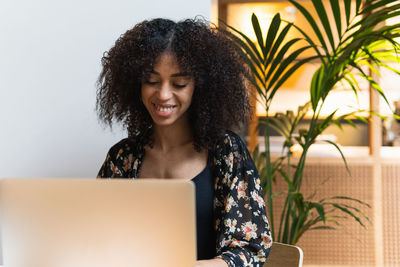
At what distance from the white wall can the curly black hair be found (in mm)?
363

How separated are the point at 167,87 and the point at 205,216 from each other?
0.40 meters

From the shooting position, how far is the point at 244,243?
1.41 meters

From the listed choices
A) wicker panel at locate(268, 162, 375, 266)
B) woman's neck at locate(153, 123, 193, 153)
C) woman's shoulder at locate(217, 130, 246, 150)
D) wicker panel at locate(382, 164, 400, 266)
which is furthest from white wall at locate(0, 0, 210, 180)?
wicker panel at locate(382, 164, 400, 266)

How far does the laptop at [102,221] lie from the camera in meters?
0.91

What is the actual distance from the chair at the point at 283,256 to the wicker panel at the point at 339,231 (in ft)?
6.62

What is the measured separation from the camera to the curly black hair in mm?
1463

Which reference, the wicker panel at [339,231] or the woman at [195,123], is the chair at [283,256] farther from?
the wicker panel at [339,231]

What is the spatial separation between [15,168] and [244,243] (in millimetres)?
1050

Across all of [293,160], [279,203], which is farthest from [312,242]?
[293,160]

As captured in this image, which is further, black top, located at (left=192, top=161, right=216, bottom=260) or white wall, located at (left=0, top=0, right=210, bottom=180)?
white wall, located at (left=0, top=0, right=210, bottom=180)

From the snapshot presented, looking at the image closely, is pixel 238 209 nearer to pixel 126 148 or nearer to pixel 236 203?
pixel 236 203

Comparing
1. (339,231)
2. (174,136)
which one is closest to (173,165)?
(174,136)

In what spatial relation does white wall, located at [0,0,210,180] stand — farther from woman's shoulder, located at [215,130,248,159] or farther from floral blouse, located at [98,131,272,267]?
woman's shoulder, located at [215,130,248,159]

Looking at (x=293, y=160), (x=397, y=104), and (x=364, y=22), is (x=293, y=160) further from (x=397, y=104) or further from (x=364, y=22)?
(x=364, y=22)
